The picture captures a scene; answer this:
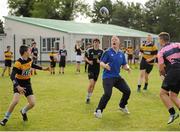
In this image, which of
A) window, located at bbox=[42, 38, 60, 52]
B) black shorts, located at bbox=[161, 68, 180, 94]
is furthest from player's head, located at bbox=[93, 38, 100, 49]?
window, located at bbox=[42, 38, 60, 52]

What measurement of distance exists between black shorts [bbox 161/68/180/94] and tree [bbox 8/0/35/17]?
76690mm

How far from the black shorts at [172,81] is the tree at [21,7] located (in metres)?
76.7

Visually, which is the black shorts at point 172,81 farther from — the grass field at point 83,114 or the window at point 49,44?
the window at point 49,44

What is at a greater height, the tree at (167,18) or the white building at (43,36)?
the tree at (167,18)

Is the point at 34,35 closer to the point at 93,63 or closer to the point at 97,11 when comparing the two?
the point at 93,63

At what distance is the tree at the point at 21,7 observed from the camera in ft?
277

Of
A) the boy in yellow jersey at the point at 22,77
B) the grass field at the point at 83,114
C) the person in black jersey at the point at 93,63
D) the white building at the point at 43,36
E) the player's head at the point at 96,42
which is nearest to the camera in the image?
the grass field at the point at 83,114

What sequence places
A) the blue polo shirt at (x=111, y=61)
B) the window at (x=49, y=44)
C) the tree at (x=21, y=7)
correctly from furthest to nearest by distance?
the tree at (x=21, y=7) → the window at (x=49, y=44) → the blue polo shirt at (x=111, y=61)

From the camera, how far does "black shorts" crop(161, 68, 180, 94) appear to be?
9523 millimetres

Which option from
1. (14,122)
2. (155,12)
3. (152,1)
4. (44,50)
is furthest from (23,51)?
(152,1)

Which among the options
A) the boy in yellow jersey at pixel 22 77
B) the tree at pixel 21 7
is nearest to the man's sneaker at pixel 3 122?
the boy in yellow jersey at pixel 22 77

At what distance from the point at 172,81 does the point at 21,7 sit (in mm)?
78379

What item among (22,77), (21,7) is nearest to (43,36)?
(22,77)

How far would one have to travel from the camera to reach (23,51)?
9586mm
